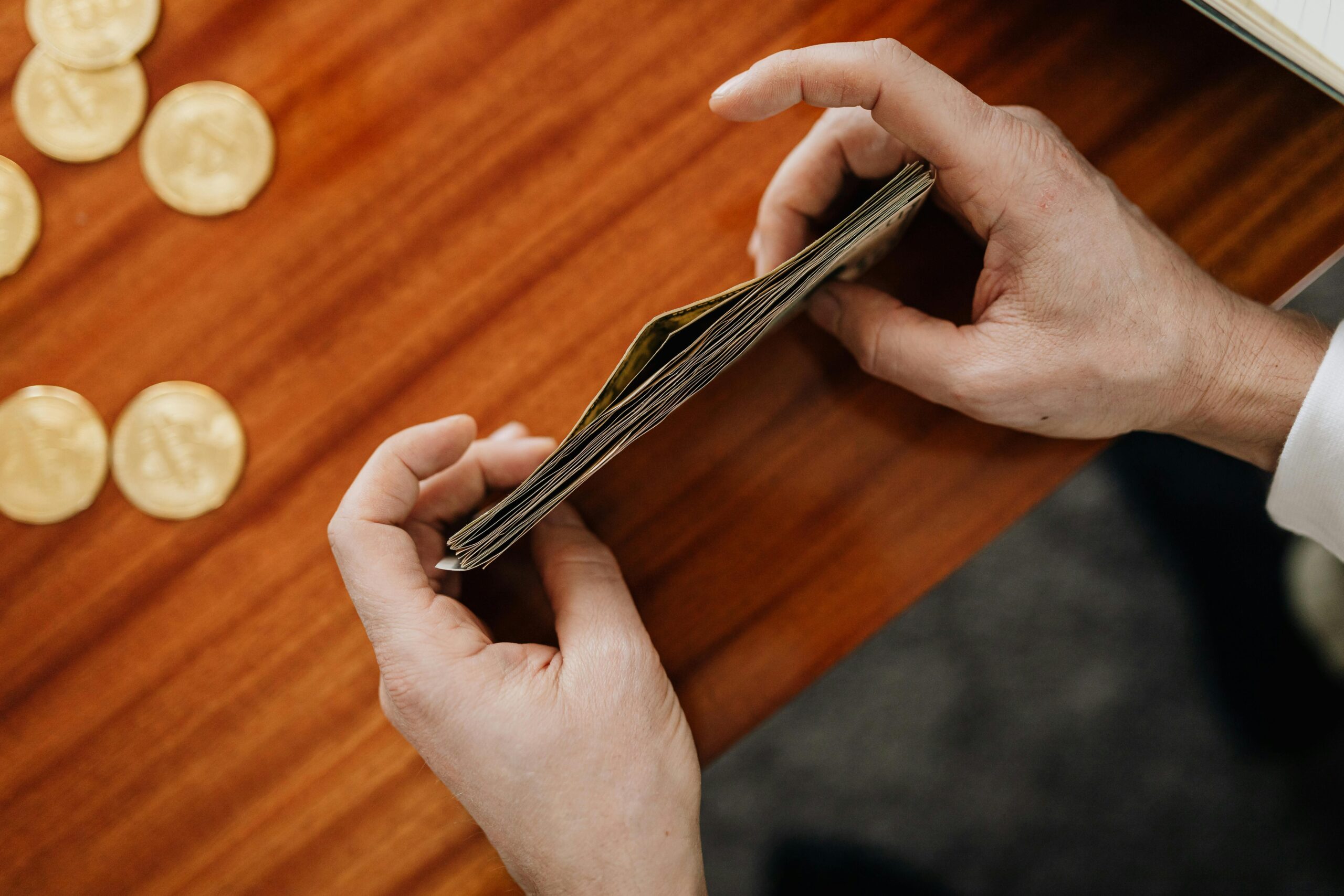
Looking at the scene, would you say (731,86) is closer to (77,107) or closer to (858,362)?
(858,362)

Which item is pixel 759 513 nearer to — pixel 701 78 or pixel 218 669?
pixel 701 78

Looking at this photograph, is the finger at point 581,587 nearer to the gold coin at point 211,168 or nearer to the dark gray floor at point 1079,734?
the gold coin at point 211,168

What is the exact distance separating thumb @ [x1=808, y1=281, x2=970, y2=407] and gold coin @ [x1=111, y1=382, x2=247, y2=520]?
1.69ft

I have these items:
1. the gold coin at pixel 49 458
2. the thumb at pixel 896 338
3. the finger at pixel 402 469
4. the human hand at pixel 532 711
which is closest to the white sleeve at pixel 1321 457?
the thumb at pixel 896 338

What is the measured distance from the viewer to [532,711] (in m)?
0.56

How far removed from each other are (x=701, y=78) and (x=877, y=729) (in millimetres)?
975

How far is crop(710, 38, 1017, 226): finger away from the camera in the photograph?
556 millimetres

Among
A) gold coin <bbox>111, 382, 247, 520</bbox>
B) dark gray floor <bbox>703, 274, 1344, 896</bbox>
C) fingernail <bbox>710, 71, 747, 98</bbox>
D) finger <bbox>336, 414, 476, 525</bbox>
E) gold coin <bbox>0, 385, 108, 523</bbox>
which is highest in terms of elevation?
gold coin <bbox>0, 385, 108, 523</bbox>

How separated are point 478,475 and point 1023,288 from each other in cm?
45

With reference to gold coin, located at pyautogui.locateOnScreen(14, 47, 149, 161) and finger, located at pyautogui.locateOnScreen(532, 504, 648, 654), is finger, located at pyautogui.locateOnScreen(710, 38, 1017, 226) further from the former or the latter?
gold coin, located at pyautogui.locateOnScreen(14, 47, 149, 161)

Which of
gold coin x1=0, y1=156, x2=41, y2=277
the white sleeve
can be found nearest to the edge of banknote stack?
the white sleeve

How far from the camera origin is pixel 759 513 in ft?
2.28

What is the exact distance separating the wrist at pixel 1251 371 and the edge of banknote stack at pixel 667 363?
305mm

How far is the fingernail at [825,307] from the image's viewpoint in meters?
0.67
